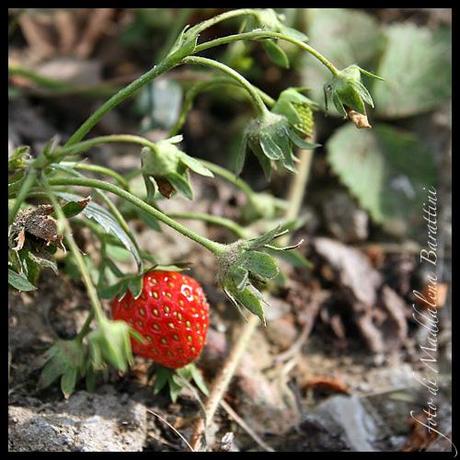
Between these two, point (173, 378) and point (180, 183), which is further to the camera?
point (173, 378)

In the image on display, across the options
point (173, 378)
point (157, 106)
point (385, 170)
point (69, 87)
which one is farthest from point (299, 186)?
point (173, 378)

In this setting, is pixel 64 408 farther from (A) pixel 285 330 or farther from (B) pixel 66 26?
(B) pixel 66 26

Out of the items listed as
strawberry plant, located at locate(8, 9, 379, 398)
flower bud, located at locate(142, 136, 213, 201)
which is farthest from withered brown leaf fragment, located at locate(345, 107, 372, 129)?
flower bud, located at locate(142, 136, 213, 201)

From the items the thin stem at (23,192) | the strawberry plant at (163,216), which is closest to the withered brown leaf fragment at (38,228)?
the strawberry plant at (163,216)

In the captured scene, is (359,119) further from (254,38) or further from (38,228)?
(38,228)

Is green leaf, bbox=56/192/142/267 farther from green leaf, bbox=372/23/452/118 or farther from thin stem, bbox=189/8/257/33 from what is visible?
green leaf, bbox=372/23/452/118
